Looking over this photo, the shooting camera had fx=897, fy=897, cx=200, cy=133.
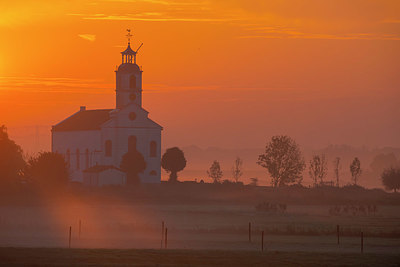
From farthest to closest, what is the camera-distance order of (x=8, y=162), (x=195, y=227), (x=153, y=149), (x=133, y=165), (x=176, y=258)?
(x=153, y=149)
(x=133, y=165)
(x=8, y=162)
(x=195, y=227)
(x=176, y=258)

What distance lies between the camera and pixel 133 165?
125562 mm

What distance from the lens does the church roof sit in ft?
446

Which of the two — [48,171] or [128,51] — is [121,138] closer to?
[128,51]

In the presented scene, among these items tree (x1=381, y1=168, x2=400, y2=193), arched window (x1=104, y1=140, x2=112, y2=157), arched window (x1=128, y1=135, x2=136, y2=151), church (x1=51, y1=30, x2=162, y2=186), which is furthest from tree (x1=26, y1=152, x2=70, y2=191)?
tree (x1=381, y1=168, x2=400, y2=193)

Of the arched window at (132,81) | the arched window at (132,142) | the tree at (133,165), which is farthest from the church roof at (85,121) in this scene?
the tree at (133,165)

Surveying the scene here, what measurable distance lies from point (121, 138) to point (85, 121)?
13086 mm

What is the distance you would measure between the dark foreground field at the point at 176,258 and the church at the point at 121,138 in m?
79.4

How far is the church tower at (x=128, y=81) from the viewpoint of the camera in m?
132

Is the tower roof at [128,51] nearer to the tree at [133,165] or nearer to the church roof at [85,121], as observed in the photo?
the church roof at [85,121]

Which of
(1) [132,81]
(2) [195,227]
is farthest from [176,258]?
(1) [132,81]

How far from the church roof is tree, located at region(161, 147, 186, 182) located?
11412 millimetres

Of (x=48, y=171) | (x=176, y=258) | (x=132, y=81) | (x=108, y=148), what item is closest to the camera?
(x=176, y=258)

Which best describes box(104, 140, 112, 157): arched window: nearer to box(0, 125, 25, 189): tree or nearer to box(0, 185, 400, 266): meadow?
box(0, 185, 400, 266): meadow

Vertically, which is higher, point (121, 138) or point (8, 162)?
point (121, 138)
